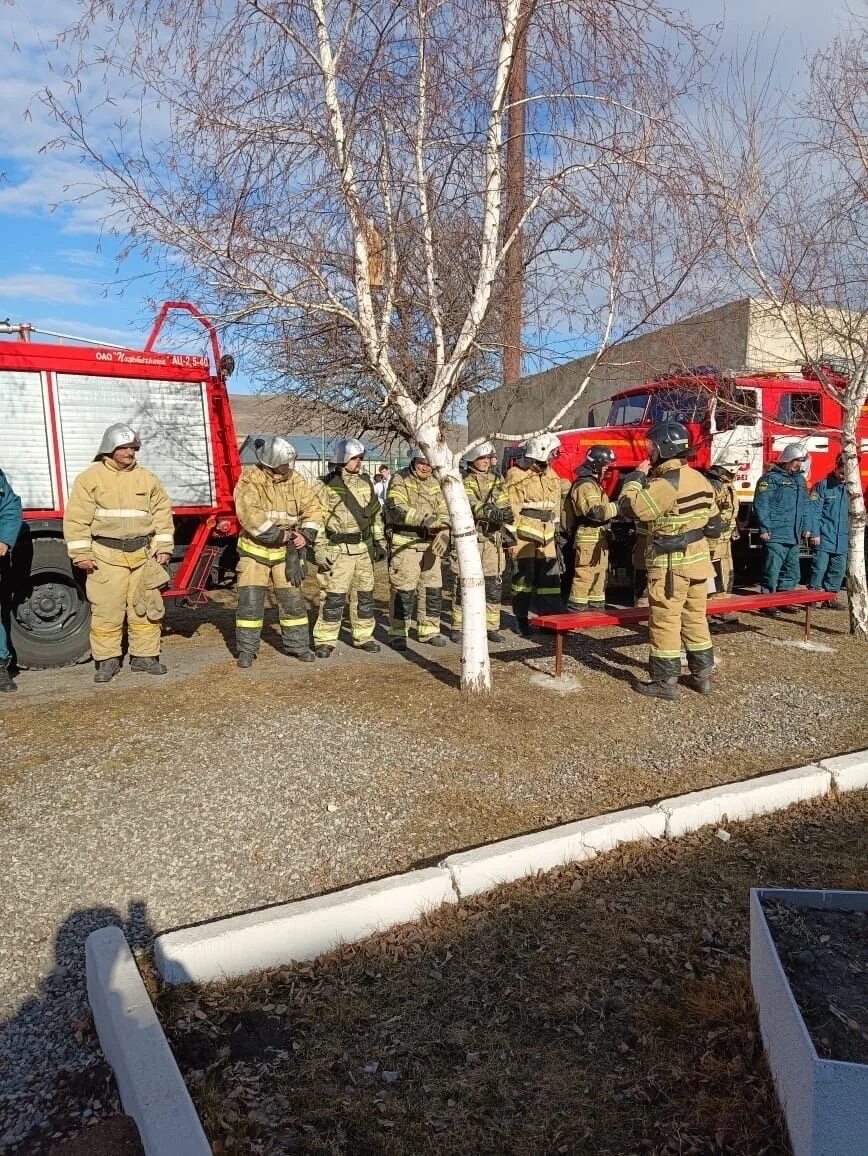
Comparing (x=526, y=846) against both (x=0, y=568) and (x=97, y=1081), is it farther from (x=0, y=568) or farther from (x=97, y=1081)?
(x=0, y=568)

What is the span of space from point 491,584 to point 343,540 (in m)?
1.58

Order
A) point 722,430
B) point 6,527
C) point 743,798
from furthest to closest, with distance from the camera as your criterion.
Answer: point 722,430
point 6,527
point 743,798

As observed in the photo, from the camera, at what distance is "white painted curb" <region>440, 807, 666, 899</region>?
3101 mm

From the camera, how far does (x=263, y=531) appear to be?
6.34m

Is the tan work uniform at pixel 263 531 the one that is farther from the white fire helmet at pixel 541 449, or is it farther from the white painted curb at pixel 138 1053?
the white painted curb at pixel 138 1053

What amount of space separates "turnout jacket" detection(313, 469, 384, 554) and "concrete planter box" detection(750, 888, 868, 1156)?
203 inches

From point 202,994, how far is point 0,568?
4.76 m

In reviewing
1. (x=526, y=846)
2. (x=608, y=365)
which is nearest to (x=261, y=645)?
(x=608, y=365)

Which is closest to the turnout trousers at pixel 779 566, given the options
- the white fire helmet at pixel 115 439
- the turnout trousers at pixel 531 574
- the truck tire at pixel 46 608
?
the turnout trousers at pixel 531 574

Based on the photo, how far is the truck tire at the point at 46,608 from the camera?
6.29 m

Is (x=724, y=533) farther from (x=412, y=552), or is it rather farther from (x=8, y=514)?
(x=8, y=514)

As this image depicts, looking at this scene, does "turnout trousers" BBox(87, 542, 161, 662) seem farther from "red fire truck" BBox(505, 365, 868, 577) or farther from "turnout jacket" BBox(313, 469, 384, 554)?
"red fire truck" BBox(505, 365, 868, 577)

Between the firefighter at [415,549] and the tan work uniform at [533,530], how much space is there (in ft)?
2.93

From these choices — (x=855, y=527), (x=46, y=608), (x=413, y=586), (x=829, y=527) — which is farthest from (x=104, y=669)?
(x=829, y=527)
